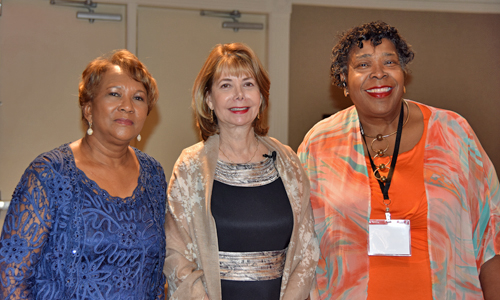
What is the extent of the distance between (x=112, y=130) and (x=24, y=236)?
53 cm

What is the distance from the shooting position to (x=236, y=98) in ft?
6.50

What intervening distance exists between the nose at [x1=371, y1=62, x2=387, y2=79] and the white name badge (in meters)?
0.67

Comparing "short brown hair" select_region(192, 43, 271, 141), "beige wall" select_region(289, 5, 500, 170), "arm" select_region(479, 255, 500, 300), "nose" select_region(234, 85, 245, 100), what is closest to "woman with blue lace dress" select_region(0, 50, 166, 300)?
"short brown hair" select_region(192, 43, 271, 141)

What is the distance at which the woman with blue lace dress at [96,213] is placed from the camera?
1590mm

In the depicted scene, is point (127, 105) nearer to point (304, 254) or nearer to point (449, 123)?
point (304, 254)

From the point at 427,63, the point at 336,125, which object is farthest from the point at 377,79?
the point at 427,63

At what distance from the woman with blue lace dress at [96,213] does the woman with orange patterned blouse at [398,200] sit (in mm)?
852

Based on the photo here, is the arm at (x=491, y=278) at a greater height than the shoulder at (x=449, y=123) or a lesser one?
lesser

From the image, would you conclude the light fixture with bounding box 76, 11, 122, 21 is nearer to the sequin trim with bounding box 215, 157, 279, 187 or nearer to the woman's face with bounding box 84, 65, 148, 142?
the woman's face with bounding box 84, 65, 148, 142

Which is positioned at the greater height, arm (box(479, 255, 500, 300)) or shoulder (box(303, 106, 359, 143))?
shoulder (box(303, 106, 359, 143))

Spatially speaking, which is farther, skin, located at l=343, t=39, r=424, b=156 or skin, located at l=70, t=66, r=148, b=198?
skin, located at l=343, t=39, r=424, b=156

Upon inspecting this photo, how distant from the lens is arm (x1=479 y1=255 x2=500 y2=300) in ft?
6.40

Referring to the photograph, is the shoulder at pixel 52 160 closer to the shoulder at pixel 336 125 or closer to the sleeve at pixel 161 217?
the sleeve at pixel 161 217

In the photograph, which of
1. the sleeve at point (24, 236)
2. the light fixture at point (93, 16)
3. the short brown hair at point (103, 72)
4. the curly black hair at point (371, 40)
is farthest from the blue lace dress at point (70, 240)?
the light fixture at point (93, 16)
